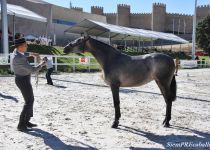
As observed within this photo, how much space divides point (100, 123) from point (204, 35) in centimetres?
5689

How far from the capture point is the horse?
9016mm

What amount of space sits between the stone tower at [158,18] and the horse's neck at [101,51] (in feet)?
293

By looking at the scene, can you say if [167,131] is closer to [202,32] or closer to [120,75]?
[120,75]

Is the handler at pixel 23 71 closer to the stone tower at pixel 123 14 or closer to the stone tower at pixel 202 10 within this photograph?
the stone tower at pixel 123 14

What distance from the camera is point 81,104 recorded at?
12.0 metres

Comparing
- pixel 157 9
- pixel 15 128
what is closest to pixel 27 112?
pixel 15 128

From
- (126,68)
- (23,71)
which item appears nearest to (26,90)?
(23,71)

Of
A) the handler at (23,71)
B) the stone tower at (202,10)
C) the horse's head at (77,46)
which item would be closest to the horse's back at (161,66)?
the horse's head at (77,46)

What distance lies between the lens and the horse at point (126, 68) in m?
9.02

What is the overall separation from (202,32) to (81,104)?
54986mm


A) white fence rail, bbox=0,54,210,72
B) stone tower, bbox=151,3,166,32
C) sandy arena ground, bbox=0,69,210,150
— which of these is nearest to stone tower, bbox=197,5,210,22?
stone tower, bbox=151,3,166,32

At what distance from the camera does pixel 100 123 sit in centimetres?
924

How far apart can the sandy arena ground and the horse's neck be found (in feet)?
4.88

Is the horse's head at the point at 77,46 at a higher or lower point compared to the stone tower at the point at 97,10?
lower
